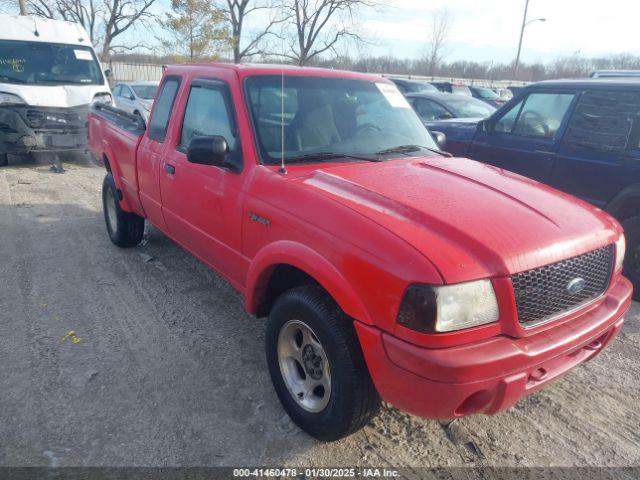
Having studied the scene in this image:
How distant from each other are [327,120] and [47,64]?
8.73 m

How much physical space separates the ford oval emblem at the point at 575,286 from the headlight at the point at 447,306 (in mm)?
490

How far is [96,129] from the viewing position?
579 cm

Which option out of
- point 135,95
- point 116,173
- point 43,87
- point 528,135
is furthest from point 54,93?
point 528,135

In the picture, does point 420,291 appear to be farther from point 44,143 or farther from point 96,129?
point 44,143

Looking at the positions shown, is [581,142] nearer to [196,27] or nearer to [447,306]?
[447,306]

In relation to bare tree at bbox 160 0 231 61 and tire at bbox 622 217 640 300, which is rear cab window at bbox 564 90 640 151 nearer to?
tire at bbox 622 217 640 300

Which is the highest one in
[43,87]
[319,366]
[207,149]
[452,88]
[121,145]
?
[452,88]

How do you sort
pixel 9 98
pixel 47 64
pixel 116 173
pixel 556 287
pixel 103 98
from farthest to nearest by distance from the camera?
pixel 103 98 → pixel 47 64 → pixel 9 98 → pixel 116 173 → pixel 556 287

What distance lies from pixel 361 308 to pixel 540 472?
4.41 feet

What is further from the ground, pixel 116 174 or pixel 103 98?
pixel 103 98

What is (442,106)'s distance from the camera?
9.41m

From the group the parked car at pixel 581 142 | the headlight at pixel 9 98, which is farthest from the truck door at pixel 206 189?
the headlight at pixel 9 98

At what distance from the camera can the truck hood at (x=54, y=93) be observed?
29.3ft


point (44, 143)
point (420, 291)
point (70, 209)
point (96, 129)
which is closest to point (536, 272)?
point (420, 291)
